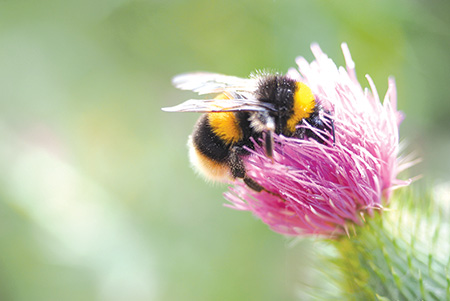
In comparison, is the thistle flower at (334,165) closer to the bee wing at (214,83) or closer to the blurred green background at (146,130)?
the bee wing at (214,83)

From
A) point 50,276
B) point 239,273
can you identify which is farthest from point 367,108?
point 50,276

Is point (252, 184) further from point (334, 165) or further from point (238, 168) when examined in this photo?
point (334, 165)

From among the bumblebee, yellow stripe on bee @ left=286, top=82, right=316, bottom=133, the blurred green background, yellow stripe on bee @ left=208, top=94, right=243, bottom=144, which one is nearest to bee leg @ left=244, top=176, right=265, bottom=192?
the bumblebee

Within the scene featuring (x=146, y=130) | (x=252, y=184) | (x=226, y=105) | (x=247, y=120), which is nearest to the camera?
(x=226, y=105)

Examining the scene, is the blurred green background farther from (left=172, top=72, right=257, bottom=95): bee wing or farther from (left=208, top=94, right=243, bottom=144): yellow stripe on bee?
(left=208, top=94, right=243, bottom=144): yellow stripe on bee

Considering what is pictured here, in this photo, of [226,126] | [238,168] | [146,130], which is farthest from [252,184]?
[146,130]

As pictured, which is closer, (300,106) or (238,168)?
(300,106)

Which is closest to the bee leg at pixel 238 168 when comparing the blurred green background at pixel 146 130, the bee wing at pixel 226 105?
the bee wing at pixel 226 105
